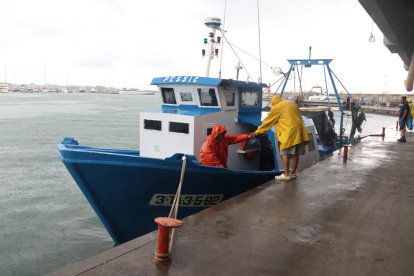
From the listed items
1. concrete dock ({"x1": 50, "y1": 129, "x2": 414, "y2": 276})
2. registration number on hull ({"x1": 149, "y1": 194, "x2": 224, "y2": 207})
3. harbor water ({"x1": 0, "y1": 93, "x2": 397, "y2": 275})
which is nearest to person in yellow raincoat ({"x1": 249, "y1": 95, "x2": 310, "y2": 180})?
concrete dock ({"x1": 50, "y1": 129, "x2": 414, "y2": 276})

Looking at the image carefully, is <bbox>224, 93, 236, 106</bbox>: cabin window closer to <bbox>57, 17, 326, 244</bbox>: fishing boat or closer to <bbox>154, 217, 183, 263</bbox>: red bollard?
<bbox>57, 17, 326, 244</bbox>: fishing boat

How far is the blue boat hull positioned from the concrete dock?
1.17 meters

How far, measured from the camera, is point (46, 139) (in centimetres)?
2869

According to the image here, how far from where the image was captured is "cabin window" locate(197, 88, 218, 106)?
29.5 feet

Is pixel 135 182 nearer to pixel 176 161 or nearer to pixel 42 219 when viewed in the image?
pixel 176 161

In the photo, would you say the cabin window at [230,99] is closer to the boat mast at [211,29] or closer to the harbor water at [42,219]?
the boat mast at [211,29]

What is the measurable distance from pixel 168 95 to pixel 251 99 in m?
2.30

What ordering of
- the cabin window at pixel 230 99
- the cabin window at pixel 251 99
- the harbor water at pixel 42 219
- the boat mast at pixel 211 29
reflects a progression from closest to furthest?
the harbor water at pixel 42 219 < the cabin window at pixel 230 99 < the cabin window at pixel 251 99 < the boat mast at pixel 211 29

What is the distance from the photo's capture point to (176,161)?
7.07 meters

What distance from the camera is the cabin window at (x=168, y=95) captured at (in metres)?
9.59

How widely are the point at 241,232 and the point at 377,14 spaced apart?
12.5 m

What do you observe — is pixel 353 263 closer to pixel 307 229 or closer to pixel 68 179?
pixel 307 229

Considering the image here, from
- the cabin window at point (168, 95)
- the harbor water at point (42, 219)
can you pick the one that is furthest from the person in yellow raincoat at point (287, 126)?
the harbor water at point (42, 219)

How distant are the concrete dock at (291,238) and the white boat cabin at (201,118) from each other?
2.11 metres
